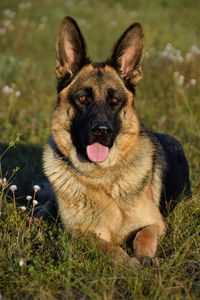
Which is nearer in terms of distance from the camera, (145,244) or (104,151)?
(145,244)

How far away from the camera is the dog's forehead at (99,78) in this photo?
438cm

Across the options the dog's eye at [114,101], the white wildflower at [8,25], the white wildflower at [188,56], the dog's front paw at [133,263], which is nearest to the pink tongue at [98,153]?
the dog's eye at [114,101]

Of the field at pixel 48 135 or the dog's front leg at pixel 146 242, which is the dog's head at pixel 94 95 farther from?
the dog's front leg at pixel 146 242

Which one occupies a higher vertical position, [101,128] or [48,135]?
[101,128]

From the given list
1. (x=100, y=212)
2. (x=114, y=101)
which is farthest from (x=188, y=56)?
(x=100, y=212)

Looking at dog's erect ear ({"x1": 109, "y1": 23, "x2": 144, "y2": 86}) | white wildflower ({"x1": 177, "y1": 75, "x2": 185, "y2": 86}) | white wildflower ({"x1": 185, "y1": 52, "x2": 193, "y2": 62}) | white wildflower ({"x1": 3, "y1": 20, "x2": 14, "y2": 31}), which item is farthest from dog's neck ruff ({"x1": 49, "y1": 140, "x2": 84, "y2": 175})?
white wildflower ({"x1": 3, "y1": 20, "x2": 14, "y2": 31})

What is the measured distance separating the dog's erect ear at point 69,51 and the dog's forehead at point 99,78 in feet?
0.26

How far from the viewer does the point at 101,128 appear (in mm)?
4035

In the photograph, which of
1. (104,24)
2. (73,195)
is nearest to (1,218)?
(73,195)

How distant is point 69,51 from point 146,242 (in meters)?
1.65

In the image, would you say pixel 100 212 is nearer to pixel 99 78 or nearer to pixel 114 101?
pixel 114 101

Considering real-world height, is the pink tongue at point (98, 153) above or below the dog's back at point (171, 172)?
above

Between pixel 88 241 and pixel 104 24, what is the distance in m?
10.4

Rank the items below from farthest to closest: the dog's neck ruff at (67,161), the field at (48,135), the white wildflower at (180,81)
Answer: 1. the white wildflower at (180,81)
2. the dog's neck ruff at (67,161)
3. the field at (48,135)
